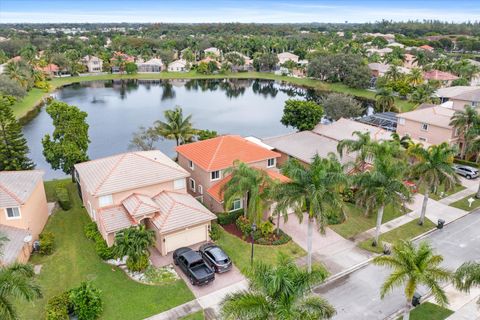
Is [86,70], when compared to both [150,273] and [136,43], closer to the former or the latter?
[136,43]

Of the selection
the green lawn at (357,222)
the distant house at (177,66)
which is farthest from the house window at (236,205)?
the distant house at (177,66)

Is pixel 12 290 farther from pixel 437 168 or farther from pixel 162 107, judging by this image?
pixel 162 107

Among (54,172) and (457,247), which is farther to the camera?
(54,172)

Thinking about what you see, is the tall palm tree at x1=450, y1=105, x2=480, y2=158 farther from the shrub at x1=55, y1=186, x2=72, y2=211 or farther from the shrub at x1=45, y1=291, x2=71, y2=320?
the shrub at x1=55, y1=186, x2=72, y2=211

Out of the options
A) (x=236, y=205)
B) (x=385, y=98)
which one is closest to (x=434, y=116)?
(x=385, y=98)

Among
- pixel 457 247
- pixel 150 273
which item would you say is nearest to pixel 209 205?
pixel 150 273

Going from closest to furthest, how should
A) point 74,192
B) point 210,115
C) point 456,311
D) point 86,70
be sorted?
point 456,311 → point 74,192 → point 210,115 → point 86,70
